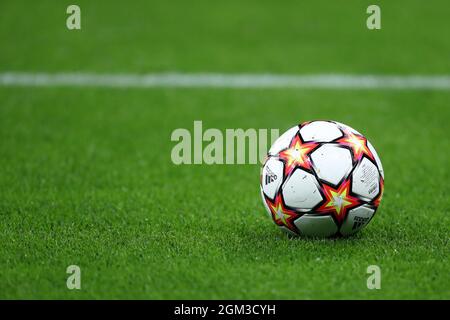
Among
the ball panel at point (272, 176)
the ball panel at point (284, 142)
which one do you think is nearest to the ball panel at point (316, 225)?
the ball panel at point (272, 176)

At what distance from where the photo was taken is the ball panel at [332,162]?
582 centimetres

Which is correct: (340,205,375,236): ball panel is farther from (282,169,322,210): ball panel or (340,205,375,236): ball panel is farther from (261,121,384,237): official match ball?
(282,169,322,210): ball panel

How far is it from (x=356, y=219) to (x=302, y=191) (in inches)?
18.9

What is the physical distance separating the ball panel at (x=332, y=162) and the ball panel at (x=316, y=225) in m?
0.30

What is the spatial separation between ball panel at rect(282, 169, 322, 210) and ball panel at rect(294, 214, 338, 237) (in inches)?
3.8

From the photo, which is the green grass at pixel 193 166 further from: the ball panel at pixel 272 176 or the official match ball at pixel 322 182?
the ball panel at pixel 272 176

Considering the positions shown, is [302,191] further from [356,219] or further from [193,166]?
[193,166]

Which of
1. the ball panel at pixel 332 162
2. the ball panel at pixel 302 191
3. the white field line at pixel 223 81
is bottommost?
the ball panel at pixel 302 191

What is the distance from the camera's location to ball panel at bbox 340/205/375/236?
5891 millimetres

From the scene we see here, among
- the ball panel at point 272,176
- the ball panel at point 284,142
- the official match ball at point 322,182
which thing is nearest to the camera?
the official match ball at point 322,182

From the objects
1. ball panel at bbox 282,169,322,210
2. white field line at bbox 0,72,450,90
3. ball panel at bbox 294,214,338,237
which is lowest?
ball panel at bbox 294,214,338,237

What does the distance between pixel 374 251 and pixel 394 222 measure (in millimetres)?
1027

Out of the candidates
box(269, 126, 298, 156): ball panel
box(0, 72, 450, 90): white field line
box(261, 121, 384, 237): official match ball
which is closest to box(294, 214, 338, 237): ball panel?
box(261, 121, 384, 237): official match ball

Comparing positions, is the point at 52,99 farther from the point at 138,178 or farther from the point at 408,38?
the point at 408,38
